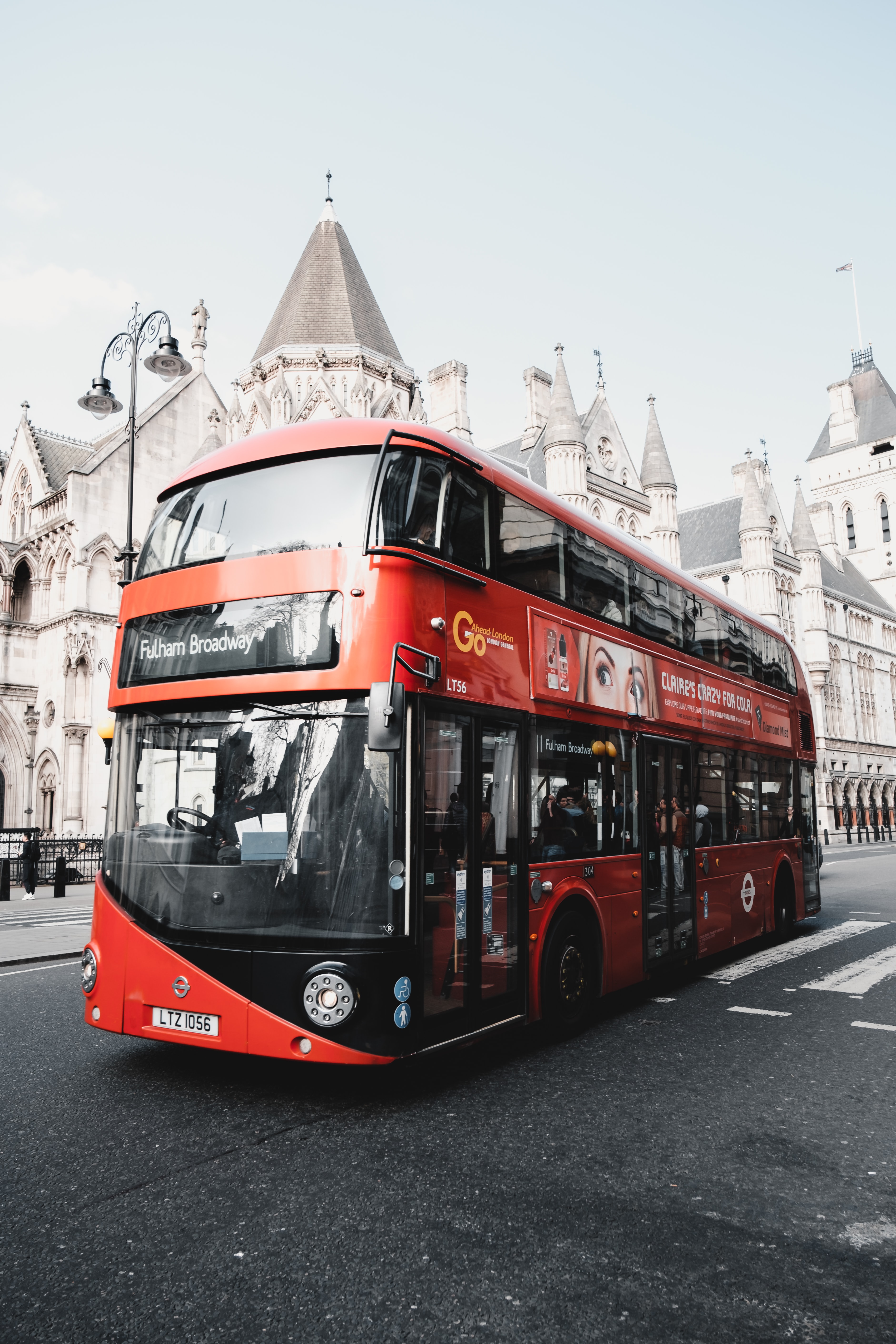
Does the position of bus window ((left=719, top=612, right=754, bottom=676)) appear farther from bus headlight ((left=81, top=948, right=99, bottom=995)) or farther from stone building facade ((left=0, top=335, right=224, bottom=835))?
stone building facade ((left=0, top=335, right=224, bottom=835))

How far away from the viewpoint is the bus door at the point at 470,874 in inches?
210

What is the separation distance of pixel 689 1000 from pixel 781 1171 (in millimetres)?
3987

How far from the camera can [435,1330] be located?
2.99 meters

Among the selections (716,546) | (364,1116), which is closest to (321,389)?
(716,546)

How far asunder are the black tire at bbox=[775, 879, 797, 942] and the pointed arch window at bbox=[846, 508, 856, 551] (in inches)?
2716

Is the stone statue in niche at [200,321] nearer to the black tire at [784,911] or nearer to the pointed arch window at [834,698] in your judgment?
the black tire at [784,911]

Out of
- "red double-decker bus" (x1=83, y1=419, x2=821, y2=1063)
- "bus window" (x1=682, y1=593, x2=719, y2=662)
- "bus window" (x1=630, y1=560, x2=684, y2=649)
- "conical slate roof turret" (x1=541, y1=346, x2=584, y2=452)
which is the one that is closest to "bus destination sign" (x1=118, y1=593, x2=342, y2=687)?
"red double-decker bus" (x1=83, y1=419, x2=821, y2=1063)

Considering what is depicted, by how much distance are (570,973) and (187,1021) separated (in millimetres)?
2981

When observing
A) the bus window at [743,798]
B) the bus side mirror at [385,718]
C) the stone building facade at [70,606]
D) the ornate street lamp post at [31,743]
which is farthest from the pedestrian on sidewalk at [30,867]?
the bus side mirror at [385,718]

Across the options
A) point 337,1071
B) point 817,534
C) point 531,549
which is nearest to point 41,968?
point 337,1071

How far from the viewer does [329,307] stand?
43.1m

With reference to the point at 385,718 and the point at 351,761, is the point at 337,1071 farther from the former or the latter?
the point at 385,718

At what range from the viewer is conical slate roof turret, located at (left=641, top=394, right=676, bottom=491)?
4522cm

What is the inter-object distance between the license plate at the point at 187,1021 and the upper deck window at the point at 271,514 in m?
2.64
